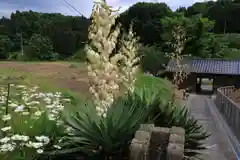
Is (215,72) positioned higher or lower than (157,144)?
lower

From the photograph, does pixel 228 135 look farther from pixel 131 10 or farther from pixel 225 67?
pixel 131 10

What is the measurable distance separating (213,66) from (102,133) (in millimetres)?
35679

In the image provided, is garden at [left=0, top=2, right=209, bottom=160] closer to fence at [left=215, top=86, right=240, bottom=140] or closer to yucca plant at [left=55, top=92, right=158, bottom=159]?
yucca plant at [left=55, top=92, right=158, bottom=159]

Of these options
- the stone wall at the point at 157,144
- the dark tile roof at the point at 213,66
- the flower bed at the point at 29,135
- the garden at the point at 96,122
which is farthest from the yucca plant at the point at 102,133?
the dark tile roof at the point at 213,66

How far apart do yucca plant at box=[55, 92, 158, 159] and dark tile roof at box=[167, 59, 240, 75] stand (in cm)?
3290

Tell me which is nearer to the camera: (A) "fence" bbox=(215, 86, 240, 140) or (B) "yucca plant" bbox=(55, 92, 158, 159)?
(B) "yucca plant" bbox=(55, 92, 158, 159)

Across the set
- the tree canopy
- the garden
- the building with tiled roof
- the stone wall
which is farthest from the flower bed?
the building with tiled roof

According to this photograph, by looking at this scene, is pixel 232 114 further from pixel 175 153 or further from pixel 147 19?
pixel 147 19

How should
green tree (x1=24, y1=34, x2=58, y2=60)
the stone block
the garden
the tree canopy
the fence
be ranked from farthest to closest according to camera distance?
the tree canopy, green tree (x1=24, y1=34, x2=58, y2=60), the fence, the garden, the stone block

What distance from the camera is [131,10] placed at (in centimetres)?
5688

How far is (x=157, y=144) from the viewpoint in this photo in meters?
3.23

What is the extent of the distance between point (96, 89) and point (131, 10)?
53446 millimetres

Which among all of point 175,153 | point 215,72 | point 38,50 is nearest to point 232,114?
point 175,153

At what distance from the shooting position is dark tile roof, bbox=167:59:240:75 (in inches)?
1460
